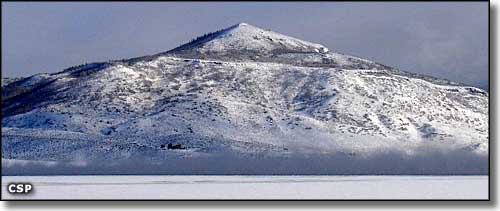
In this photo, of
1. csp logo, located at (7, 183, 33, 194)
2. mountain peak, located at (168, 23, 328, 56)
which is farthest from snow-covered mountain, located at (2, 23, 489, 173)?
csp logo, located at (7, 183, 33, 194)

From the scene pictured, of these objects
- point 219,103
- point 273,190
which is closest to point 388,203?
point 273,190

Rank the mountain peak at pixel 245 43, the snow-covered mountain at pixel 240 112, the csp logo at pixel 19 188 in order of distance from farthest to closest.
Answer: the mountain peak at pixel 245 43, the snow-covered mountain at pixel 240 112, the csp logo at pixel 19 188

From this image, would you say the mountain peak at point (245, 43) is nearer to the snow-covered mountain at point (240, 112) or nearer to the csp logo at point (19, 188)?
the snow-covered mountain at point (240, 112)

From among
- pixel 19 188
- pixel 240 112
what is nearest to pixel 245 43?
pixel 240 112

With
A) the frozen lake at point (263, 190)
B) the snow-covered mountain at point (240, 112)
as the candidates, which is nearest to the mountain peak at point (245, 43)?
the snow-covered mountain at point (240, 112)

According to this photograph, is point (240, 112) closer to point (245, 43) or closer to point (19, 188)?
point (245, 43)

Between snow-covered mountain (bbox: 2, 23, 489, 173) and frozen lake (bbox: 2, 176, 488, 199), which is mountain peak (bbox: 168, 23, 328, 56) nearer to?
snow-covered mountain (bbox: 2, 23, 489, 173)

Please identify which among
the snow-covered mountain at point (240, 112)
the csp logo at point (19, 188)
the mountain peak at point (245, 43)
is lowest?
the csp logo at point (19, 188)
